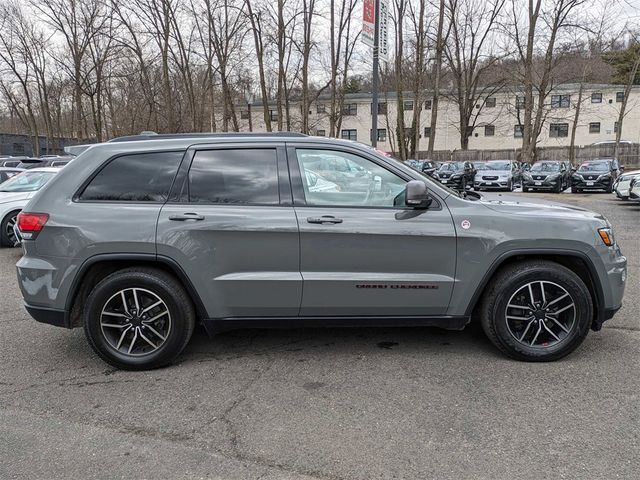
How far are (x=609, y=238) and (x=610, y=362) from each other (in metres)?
0.98

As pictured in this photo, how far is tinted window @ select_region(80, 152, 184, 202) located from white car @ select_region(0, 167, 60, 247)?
6.12 m

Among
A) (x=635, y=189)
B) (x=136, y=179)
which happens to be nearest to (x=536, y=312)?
(x=136, y=179)

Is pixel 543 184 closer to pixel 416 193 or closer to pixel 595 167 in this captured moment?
pixel 595 167

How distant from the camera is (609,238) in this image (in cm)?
384

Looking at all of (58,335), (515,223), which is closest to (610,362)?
(515,223)

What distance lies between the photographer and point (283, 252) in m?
3.68

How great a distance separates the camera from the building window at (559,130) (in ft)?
164

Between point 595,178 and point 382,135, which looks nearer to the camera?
point 595,178

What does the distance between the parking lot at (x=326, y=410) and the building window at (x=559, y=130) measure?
51985 mm

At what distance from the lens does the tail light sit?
3709mm

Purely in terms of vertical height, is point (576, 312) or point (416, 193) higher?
point (416, 193)

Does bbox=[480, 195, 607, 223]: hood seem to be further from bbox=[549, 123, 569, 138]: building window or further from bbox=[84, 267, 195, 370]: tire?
bbox=[549, 123, 569, 138]: building window

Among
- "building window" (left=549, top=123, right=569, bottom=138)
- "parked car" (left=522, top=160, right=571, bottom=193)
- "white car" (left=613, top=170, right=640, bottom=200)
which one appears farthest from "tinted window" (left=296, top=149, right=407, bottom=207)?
"building window" (left=549, top=123, right=569, bottom=138)

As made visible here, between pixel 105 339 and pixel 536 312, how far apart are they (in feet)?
11.1
